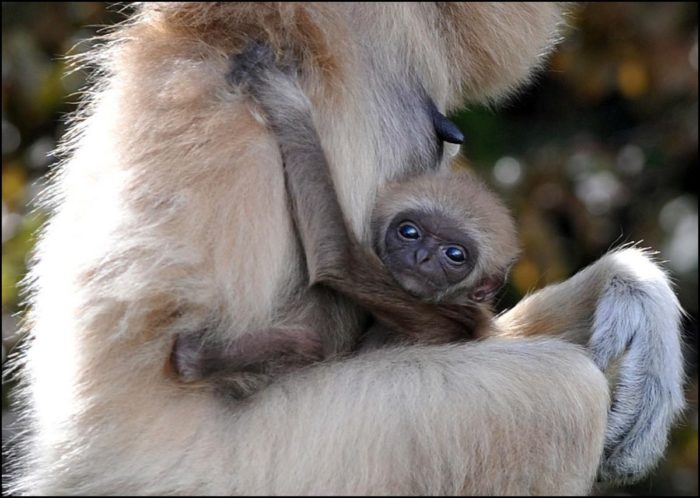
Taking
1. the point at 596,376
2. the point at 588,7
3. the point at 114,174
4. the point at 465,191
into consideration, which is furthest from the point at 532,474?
the point at 588,7

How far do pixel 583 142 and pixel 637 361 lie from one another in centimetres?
412

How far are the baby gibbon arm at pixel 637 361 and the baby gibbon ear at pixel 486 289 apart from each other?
0.34 meters

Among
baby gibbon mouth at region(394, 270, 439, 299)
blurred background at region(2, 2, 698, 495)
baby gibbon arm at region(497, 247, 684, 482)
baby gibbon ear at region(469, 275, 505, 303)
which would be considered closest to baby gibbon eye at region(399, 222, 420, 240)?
baby gibbon mouth at region(394, 270, 439, 299)

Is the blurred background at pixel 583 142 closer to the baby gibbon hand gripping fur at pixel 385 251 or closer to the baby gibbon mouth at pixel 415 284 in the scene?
the baby gibbon hand gripping fur at pixel 385 251

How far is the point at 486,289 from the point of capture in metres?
4.04

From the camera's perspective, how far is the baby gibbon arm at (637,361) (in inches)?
149

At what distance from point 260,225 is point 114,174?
467mm

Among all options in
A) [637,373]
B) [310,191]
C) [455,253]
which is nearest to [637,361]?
[637,373]

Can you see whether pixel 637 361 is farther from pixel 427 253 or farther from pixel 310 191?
pixel 310 191

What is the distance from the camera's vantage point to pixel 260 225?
341 centimetres

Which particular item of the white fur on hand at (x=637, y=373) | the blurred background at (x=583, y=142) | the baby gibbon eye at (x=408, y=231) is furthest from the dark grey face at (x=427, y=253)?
A: the blurred background at (x=583, y=142)

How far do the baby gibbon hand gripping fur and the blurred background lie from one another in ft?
8.74

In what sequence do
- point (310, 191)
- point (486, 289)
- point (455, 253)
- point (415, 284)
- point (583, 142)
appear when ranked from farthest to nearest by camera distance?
point (583, 142) < point (486, 289) < point (455, 253) < point (415, 284) < point (310, 191)

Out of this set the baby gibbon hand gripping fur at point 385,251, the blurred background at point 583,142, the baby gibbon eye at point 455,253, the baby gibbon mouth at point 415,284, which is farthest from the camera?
the blurred background at point 583,142
